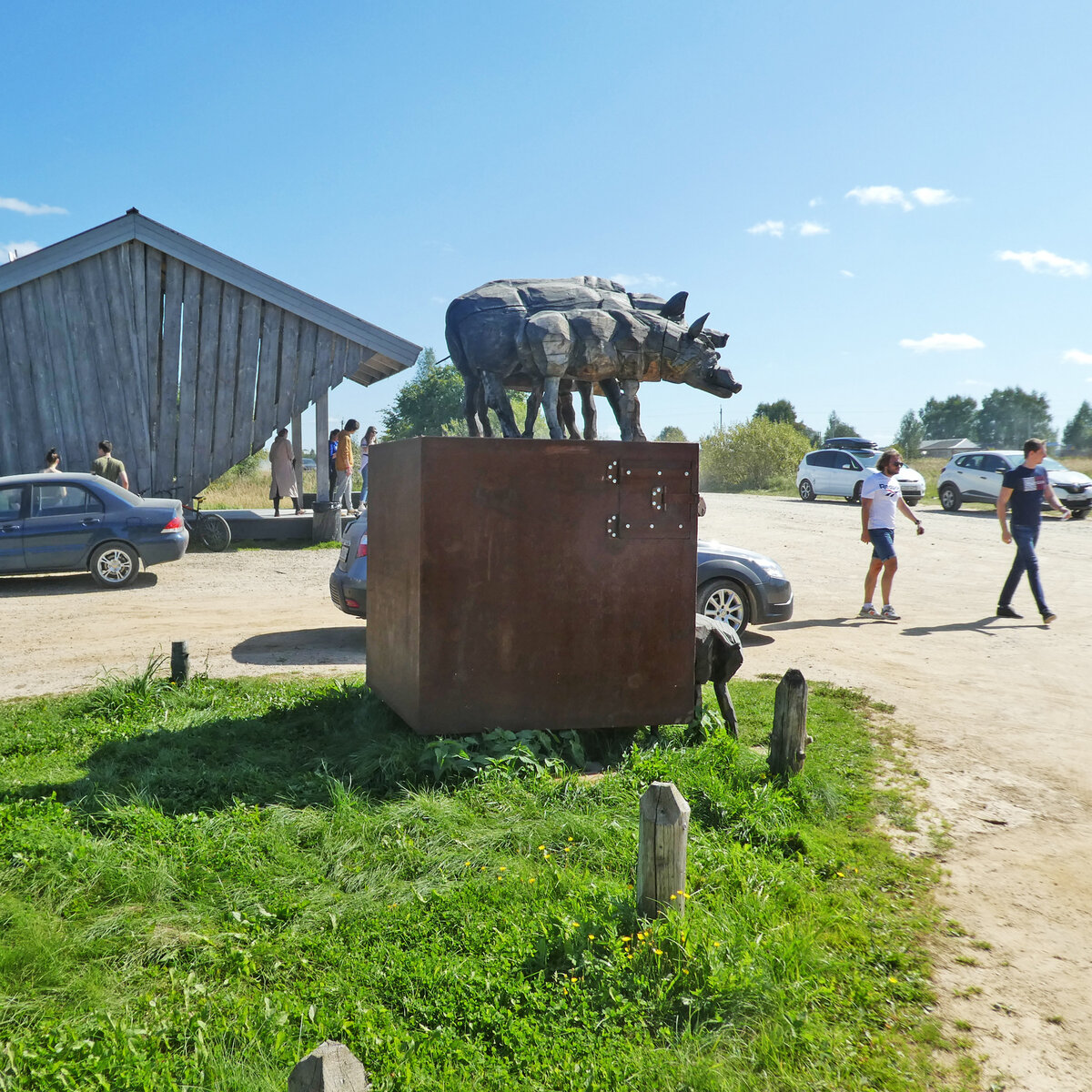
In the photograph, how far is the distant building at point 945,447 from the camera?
8700 cm

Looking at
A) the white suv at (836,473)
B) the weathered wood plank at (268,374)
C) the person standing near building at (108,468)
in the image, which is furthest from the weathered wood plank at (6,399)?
the white suv at (836,473)

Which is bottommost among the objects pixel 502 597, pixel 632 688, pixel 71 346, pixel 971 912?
pixel 971 912

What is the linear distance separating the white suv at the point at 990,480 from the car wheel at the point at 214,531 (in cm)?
1937

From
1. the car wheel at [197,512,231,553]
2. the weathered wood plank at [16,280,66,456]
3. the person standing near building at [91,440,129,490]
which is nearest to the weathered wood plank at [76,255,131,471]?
the weathered wood plank at [16,280,66,456]

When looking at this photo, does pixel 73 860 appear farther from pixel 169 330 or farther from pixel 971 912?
pixel 169 330

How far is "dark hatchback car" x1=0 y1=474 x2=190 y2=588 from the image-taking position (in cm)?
1174

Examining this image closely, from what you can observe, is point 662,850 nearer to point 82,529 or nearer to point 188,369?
point 82,529

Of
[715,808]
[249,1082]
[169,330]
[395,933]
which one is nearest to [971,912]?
[715,808]

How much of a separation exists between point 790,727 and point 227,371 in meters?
14.0

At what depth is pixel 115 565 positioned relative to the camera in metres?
12.3

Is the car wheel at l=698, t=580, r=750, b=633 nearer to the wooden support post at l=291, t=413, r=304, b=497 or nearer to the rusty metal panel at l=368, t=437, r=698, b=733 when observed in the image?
the rusty metal panel at l=368, t=437, r=698, b=733

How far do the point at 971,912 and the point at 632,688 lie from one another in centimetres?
205

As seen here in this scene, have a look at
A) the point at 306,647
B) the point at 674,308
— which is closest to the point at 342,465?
the point at 306,647

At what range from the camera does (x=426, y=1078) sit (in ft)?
8.64
